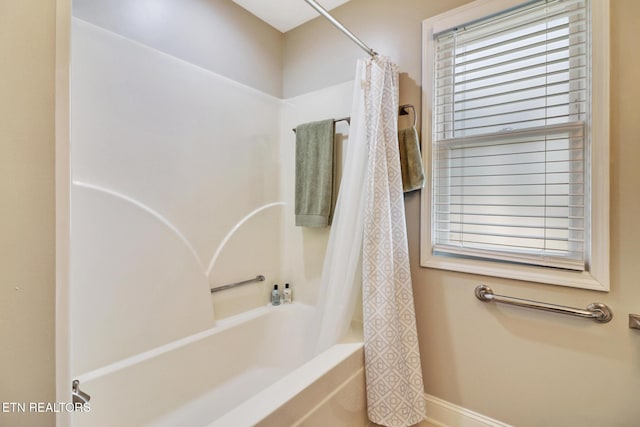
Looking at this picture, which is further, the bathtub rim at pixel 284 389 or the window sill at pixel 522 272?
the window sill at pixel 522 272

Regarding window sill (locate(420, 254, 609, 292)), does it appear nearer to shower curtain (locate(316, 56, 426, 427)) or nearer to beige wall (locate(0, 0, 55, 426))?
shower curtain (locate(316, 56, 426, 427))

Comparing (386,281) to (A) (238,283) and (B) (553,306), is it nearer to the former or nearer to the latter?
(B) (553,306)

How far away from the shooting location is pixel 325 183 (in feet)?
6.09

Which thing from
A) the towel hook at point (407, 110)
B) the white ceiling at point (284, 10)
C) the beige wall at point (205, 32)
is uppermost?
the white ceiling at point (284, 10)

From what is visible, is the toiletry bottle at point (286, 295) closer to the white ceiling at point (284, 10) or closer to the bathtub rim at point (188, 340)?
the bathtub rim at point (188, 340)

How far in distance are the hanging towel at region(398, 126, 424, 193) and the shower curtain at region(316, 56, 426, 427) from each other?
94 mm

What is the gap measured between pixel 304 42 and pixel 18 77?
196 centimetres

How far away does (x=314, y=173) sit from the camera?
75.8 inches

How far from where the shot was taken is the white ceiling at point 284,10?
1878mm

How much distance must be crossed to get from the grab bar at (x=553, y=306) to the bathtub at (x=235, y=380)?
0.68 meters

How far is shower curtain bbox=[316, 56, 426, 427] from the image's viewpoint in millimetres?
1350

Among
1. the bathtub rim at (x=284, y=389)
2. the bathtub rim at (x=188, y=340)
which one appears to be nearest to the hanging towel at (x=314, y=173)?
the bathtub rim at (x=188, y=340)

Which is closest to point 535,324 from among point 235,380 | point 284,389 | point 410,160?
point 410,160

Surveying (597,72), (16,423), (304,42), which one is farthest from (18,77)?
(304,42)
